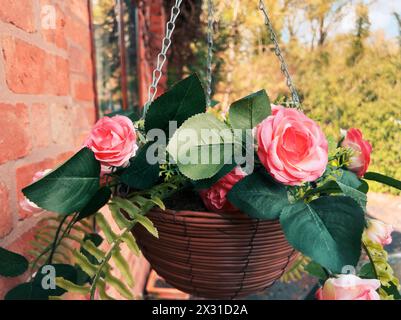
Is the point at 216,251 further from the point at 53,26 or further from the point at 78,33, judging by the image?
the point at 78,33

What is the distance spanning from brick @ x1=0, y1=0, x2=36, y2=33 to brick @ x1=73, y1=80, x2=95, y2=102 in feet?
1.57

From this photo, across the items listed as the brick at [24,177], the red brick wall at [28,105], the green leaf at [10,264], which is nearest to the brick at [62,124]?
the red brick wall at [28,105]

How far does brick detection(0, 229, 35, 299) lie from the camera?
0.63 m

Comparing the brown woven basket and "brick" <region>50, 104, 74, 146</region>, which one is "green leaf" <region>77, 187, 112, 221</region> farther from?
"brick" <region>50, 104, 74, 146</region>

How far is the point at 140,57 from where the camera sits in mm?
2875

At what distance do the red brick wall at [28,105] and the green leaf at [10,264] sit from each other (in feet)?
0.14

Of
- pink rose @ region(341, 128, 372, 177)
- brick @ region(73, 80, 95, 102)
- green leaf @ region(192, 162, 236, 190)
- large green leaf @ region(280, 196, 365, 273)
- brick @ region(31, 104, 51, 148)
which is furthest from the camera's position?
brick @ region(73, 80, 95, 102)

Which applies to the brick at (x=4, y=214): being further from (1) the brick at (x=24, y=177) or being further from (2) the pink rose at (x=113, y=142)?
(2) the pink rose at (x=113, y=142)

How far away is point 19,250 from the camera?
26.6 inches

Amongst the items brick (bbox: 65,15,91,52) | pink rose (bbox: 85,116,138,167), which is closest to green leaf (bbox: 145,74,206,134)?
pink rose (bbox: 85,116,138,167)

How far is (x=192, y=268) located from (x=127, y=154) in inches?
8.5

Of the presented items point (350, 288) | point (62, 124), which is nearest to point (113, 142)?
point (350, 288)
